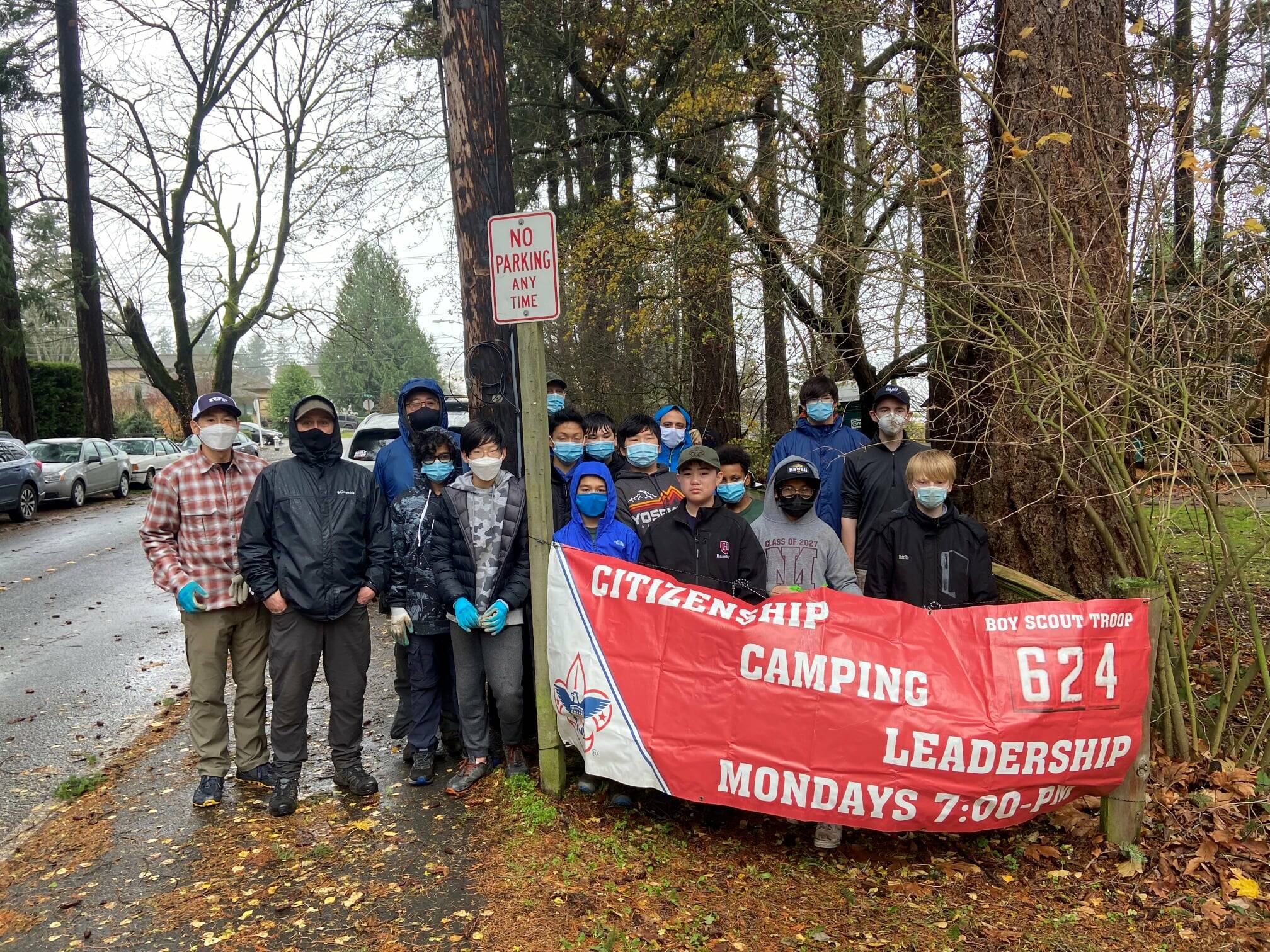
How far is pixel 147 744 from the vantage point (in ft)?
20.1

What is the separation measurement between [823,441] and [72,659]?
7.20m

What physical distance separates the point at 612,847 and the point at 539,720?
0.82 metres

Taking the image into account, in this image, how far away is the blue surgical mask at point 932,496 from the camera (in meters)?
4.66

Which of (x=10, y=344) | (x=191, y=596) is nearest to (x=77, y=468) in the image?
(x=10, y=344)

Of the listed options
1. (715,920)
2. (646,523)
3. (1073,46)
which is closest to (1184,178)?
(1073,46)

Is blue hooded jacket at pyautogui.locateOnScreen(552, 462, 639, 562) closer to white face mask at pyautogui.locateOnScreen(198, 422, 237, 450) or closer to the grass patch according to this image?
white face mask at pyautogui.locateOnScreen(198, 422, 237, 450)

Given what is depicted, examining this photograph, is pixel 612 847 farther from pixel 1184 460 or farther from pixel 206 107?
pixel 206 107

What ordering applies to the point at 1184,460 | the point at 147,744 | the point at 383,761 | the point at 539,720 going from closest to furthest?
the point at 1184,460
the point at 539,720
the point at 383,761
the point at 147,744

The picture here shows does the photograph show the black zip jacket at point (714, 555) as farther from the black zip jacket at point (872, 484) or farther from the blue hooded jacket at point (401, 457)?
the blue hooded jacket at point (401, 457)

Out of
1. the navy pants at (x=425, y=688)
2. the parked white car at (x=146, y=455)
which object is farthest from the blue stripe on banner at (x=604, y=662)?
the parked white car at (x=146, y=455)

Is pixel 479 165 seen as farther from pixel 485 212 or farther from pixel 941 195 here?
pixel 941 195

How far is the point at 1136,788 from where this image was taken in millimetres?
4234

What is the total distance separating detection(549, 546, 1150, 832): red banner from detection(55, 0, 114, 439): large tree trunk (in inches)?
1030

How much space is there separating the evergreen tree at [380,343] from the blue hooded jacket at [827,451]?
227 ft
